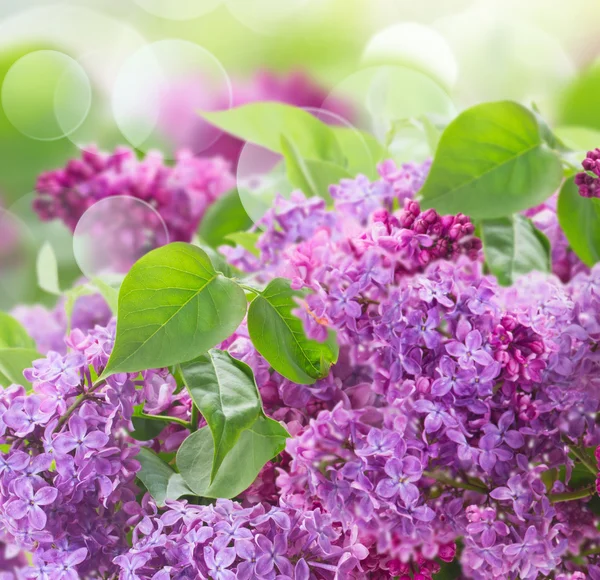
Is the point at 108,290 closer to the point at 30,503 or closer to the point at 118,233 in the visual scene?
the point at 30,503

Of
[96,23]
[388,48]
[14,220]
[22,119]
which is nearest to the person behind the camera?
[14,220]

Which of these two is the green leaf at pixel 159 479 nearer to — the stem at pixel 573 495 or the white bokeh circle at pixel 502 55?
the stem at pixel 573 495

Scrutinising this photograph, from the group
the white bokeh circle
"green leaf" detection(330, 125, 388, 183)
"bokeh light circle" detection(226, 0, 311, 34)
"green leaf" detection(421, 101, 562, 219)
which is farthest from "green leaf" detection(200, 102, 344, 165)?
"bokeh light circle" detection(226, 0, 311, 34)

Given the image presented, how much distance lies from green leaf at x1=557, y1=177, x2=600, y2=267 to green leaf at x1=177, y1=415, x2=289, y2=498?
202 mm

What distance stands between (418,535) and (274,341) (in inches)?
3.8

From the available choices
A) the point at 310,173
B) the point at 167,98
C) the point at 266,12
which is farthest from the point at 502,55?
the point at 310,173

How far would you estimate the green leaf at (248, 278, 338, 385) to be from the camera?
355 millimetres

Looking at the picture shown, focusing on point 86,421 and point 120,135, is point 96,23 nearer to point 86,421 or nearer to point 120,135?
point 120,135

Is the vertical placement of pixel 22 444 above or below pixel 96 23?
above

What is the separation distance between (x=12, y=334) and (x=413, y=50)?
70.6 inches

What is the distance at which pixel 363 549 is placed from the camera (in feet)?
1.14

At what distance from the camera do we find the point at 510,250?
18.2 inches

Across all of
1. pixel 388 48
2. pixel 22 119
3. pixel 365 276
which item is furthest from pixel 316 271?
pixel 388 48

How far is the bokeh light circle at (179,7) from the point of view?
2.39m
